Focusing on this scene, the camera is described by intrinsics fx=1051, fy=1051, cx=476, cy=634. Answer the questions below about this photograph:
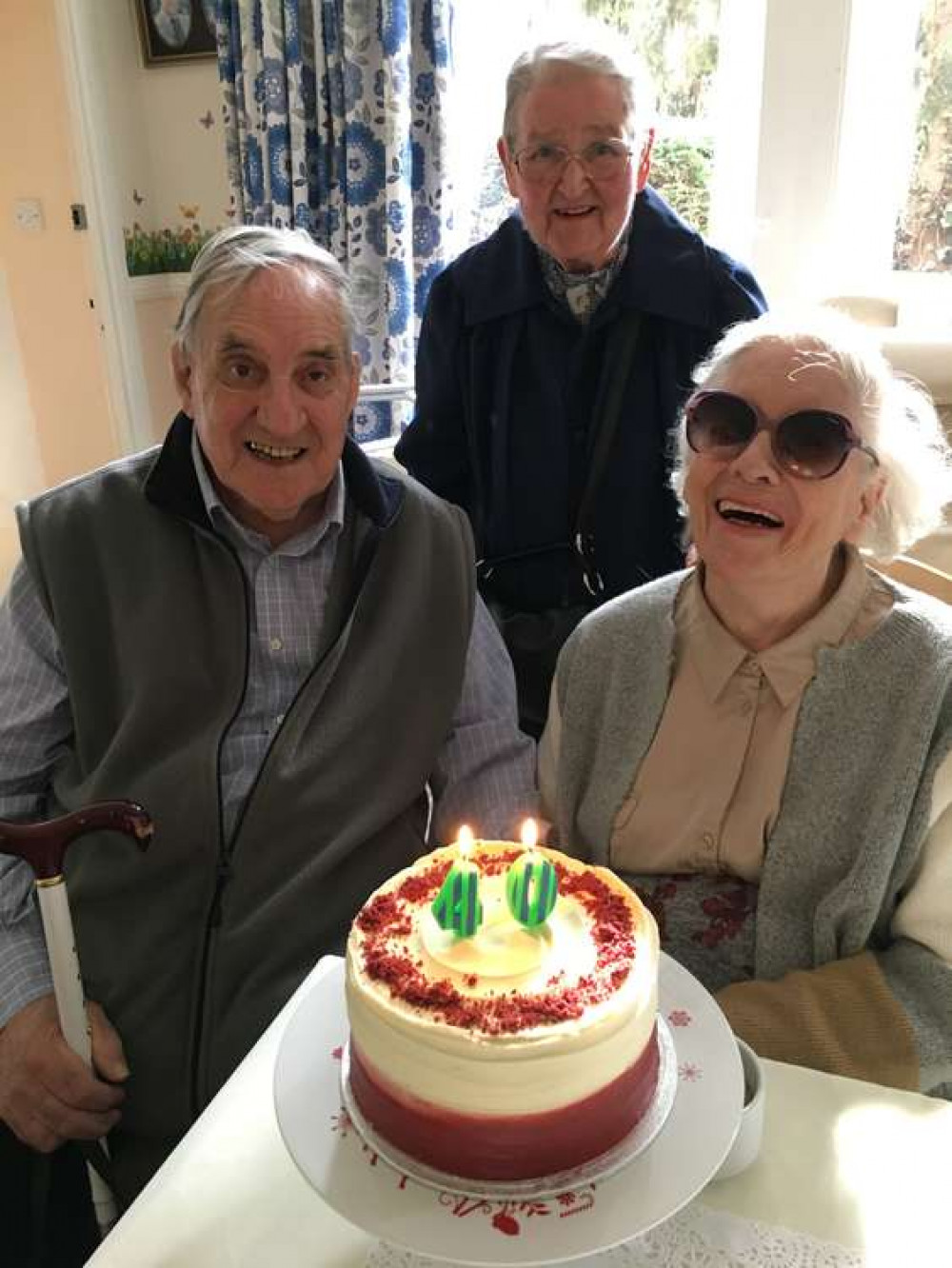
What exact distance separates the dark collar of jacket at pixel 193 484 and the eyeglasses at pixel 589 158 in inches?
26.5

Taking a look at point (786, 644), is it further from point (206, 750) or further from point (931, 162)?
point (931, 162)

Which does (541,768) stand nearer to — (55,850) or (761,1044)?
(761,1044)

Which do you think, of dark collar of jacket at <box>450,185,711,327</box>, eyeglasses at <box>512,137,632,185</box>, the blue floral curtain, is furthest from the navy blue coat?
the blue floral curtain

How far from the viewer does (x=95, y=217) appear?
3.58 metres

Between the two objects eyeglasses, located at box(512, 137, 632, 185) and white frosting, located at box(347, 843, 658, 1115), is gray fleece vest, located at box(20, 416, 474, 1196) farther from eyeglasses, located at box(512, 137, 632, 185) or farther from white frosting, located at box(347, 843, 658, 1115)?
eyeglasses, located at box(512, 137, 632, 185)

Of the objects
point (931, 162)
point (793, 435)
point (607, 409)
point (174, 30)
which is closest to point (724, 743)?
point (793, 435)

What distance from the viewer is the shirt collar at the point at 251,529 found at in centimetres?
146

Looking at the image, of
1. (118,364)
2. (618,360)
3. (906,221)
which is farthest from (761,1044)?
(118,364)

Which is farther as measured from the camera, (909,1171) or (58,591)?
(58,591)

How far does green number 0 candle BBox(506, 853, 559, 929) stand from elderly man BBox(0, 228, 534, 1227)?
55cm

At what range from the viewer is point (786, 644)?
4.01 feet

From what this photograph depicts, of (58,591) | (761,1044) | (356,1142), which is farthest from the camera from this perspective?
(58,591)

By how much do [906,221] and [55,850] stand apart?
2676 millimetres

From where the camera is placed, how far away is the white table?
2.53ft
